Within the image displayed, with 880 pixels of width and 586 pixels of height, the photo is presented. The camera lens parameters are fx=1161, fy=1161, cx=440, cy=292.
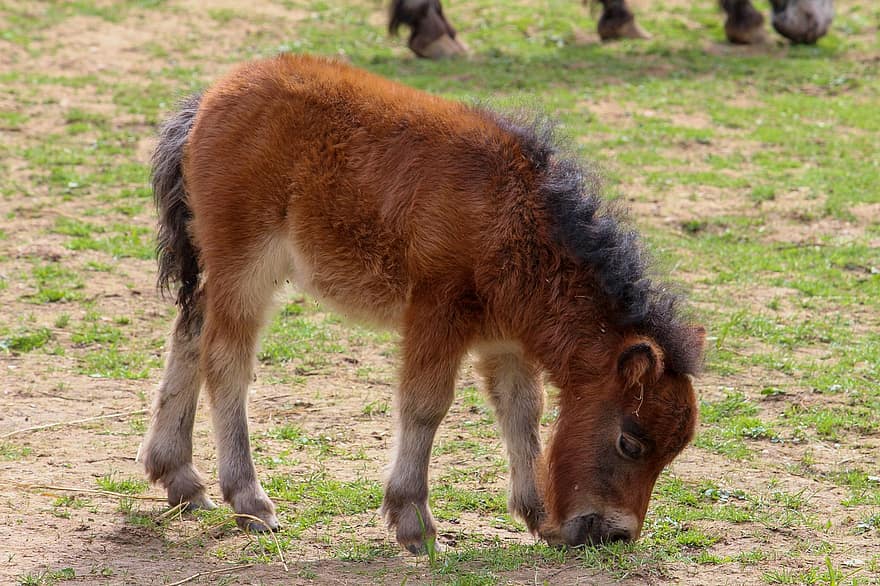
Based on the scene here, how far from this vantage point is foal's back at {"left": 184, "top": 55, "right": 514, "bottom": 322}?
5211 millimetres

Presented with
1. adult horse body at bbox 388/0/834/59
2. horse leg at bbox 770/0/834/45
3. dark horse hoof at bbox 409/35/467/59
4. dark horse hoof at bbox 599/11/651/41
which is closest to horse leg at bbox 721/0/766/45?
adult horse body at bbox 388/0/834/59

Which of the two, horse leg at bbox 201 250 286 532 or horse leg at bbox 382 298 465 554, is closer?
horse leg at bbox 382 298 465 554

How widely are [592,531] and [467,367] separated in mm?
2972

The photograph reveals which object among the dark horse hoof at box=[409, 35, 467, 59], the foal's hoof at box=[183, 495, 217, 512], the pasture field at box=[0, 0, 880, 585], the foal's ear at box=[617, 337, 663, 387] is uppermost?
the dark horse hoof at box=[409, 35, 467, 59]

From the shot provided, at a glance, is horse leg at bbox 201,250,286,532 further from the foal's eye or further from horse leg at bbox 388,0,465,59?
horse leg at bbox 388,0,465,59

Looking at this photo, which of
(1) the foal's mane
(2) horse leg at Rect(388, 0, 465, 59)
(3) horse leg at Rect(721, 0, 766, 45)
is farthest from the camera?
(3) horse leg at Rect(721, 0, 766, 45)

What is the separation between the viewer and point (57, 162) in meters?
10.9

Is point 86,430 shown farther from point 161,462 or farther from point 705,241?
point 705,241

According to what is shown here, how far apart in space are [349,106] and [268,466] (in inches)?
78.9

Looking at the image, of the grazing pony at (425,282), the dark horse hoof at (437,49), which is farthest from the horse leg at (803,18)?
the grazing pony at (425,282)

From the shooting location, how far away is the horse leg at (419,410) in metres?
5.15

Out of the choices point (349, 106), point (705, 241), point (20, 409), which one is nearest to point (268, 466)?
point (20, 409)

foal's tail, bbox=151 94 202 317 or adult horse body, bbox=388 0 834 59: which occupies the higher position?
adult horse body, bbox=388 0 834 59

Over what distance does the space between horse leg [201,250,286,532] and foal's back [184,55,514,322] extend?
0.02 meters
